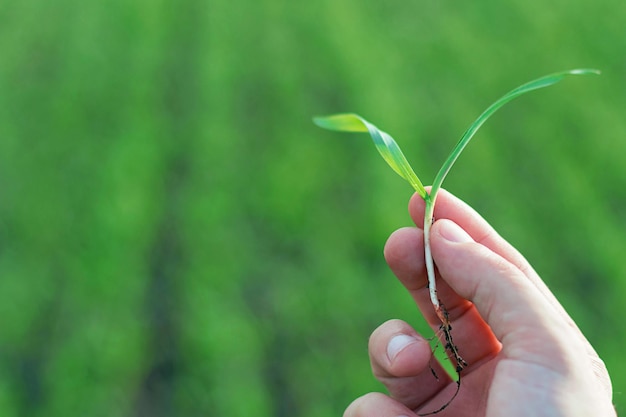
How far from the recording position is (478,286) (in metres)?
0.89

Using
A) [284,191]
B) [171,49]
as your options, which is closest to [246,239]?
[284,191]

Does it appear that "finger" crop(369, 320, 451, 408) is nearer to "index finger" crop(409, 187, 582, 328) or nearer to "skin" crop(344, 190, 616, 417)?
"skin" crop(344, 190, 616, 417)

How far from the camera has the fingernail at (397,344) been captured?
100 centimetres

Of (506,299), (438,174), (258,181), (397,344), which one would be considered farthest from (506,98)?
(258,181)

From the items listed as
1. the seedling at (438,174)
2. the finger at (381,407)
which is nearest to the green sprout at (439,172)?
the seedling at (438,174)

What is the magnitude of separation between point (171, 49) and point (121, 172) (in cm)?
58

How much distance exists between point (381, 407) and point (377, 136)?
15.7 inches

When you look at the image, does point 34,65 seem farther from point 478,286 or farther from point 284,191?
point 478,286

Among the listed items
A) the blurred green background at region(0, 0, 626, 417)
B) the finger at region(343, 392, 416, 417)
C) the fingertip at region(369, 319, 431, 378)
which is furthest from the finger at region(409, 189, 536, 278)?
the blurred green background at region(0, 0, 626, 417)

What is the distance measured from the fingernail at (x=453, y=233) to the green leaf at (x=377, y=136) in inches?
2.4

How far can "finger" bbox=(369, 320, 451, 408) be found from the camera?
998mm

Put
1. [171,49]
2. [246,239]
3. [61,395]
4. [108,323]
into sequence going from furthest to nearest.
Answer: [171,49] → [246,239] → [108,323] → [61,395]

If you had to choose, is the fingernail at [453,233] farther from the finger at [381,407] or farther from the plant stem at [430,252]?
the finger at [381,407]

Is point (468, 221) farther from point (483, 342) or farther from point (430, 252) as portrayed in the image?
point (483, 342)
